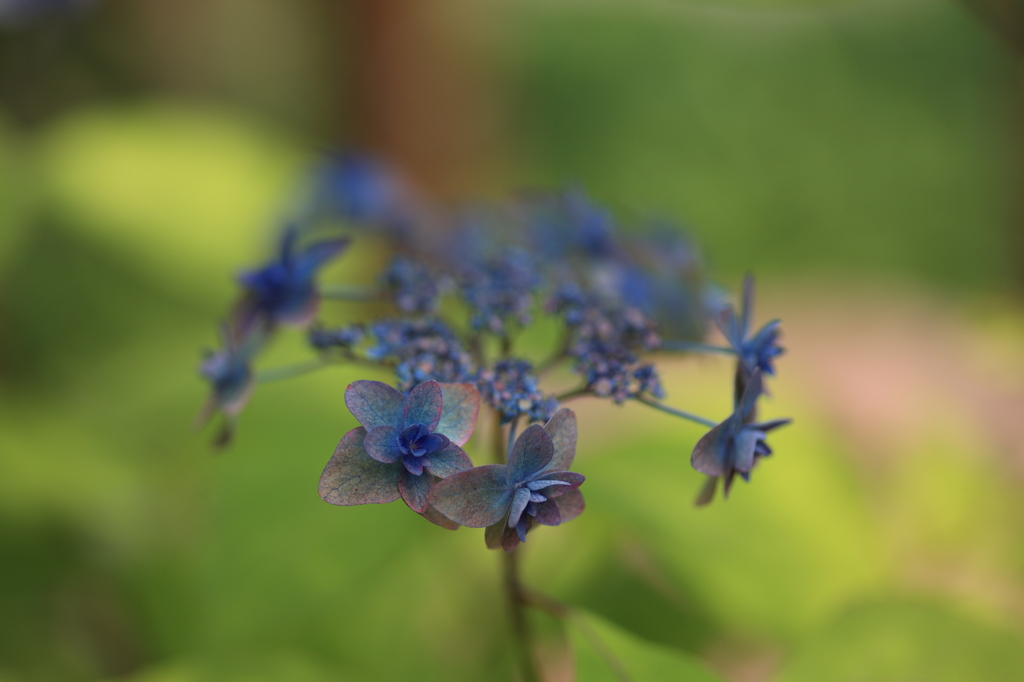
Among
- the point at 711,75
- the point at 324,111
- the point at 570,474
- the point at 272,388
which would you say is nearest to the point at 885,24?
the point at 711,75

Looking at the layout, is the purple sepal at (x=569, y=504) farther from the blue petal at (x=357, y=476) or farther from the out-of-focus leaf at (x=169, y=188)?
the out-of-focus leaf at (x=169, y=188)

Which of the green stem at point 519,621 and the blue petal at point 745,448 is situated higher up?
the blue petal at point 745,448

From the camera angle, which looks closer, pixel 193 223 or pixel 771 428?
pixel 771 428

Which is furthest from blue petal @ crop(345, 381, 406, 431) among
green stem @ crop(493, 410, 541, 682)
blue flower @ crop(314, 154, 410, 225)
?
blue flower @ crop(314, 154, 410, 225)

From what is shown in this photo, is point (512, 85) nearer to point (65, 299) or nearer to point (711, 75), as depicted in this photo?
point (711, 75)

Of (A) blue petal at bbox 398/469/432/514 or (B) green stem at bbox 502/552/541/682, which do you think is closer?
(A) blue petal at bbox 398/469/432/514

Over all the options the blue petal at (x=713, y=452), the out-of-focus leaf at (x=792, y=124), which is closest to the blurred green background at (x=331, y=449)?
the blue petal at (x=713, y=452)

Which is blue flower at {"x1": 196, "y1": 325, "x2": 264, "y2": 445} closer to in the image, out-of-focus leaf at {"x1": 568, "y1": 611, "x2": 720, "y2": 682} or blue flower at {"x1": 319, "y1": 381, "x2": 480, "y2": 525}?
blue flower at {"x1": 319, "y1": 381, "x2": 480, "y2": 525}
